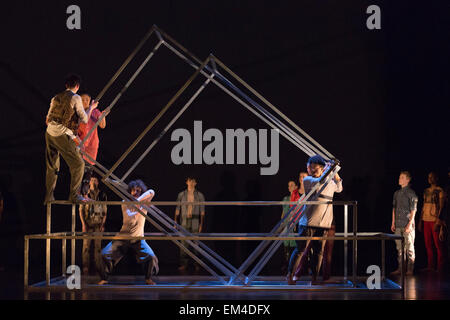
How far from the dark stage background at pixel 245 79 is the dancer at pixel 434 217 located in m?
0.98

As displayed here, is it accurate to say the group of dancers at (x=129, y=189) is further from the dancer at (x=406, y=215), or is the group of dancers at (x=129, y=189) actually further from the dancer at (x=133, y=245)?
the dancer at (x=406, y=215)

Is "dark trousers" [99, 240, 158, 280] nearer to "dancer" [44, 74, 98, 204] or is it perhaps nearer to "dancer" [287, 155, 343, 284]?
"dancer" [44, 74, 98, 204]

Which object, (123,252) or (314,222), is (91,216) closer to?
(123,252)

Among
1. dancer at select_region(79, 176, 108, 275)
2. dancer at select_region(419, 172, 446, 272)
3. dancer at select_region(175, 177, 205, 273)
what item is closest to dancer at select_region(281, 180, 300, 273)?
dancer at select_region(175, 177, 205, 273)

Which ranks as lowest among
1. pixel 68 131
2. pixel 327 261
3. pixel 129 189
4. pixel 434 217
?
pixel 327 261

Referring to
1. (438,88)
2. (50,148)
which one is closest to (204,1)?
(438,88)

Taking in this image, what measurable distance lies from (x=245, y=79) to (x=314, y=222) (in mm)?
3994

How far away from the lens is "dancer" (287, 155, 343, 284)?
7242 mm

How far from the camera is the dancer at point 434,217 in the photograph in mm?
9539

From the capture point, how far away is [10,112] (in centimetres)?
1074

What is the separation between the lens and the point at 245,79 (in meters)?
10.7

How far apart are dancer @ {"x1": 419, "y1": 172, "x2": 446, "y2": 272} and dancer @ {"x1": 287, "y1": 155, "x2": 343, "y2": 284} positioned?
9.01 ft

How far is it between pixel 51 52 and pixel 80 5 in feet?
2.85

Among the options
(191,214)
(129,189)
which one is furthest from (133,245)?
(191,214)
